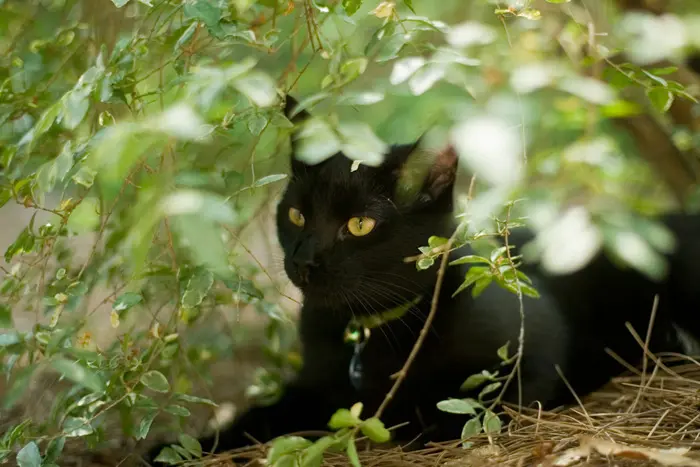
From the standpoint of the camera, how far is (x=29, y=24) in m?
1.54

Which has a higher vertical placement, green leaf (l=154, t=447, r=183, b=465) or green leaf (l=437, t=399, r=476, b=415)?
green leaf (l=437, t=399, r=476, b=415)

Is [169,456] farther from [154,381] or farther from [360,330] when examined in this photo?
[360,330]

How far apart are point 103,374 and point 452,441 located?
2.29 feet

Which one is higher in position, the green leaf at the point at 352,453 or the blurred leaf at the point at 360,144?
the blurred leaf at the point at 360,144

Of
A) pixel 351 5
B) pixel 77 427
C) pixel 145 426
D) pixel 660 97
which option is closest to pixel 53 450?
pixel 77 427

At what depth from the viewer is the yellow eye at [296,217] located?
150cm

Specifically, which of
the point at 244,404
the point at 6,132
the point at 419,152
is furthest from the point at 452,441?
the point at 6,132

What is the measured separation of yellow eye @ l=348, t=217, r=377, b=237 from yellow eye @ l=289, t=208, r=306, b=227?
130 millimetres

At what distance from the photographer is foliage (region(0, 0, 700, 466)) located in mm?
716

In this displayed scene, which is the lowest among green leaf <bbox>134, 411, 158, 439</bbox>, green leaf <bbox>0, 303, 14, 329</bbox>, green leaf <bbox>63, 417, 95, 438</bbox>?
green leaf <bbox>134, 411, 158, 439</bbox>

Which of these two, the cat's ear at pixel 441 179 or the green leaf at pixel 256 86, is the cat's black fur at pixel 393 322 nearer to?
the cat's ear at pixel 441 179

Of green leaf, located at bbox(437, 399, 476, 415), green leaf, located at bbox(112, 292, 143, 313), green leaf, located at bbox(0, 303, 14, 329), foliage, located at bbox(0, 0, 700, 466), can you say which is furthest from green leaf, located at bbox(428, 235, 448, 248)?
green leaf, located at bbox(0, 303, 14, 329)

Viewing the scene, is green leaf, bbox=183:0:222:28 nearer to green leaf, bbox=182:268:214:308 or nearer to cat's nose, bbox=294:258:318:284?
green leaf, bbox=182:268:214:308

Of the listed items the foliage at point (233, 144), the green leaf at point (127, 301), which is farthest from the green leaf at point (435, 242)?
the green leaf at point (127, 301)
